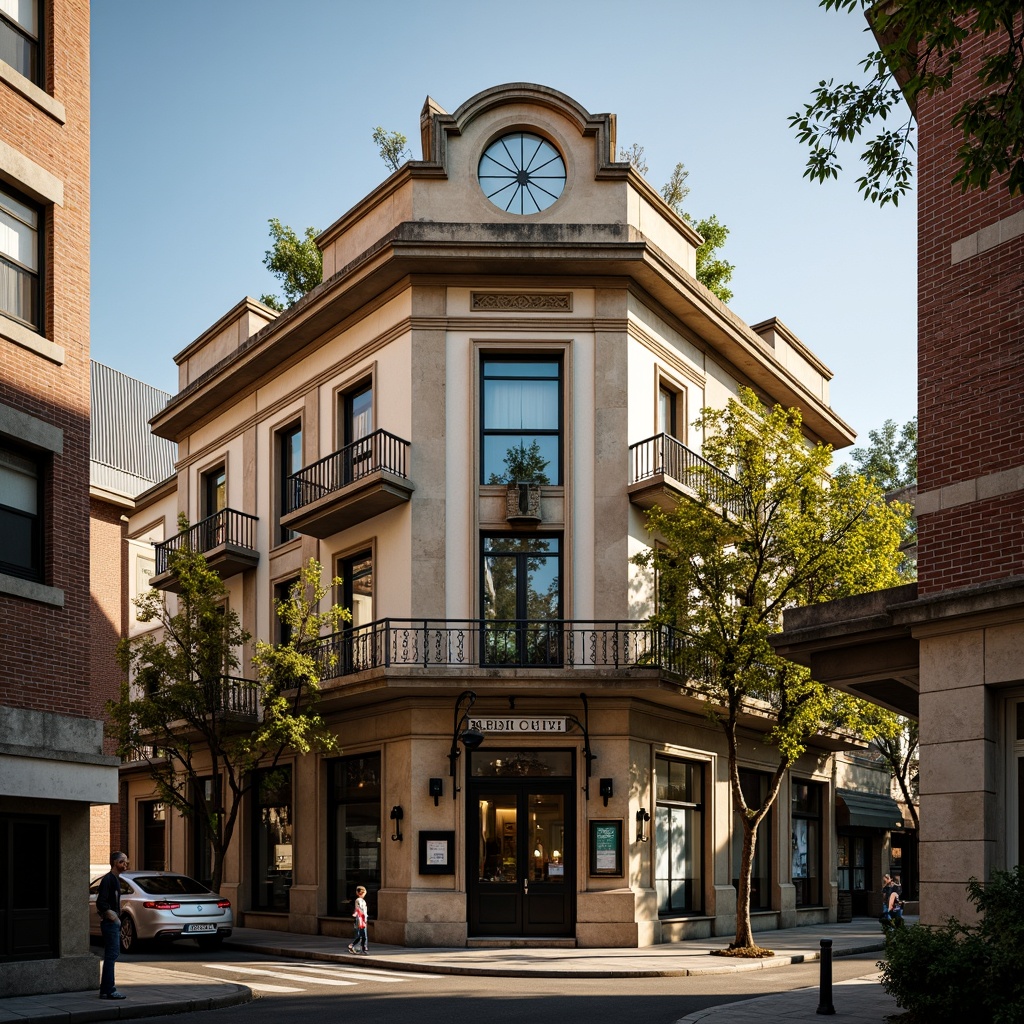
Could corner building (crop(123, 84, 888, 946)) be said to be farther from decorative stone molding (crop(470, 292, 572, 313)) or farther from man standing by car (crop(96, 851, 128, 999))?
man standing by car (crop(96, 851, 128, 999))

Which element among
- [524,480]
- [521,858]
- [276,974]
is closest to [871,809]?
[521,858]

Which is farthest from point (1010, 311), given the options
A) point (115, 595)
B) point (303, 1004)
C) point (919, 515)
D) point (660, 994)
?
point (115, 595)

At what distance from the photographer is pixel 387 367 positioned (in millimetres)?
26062

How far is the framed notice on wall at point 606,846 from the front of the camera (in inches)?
931

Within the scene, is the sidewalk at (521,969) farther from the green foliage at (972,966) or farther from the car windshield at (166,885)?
the green foliage at (972,966)

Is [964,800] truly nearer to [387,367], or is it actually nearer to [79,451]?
[79,451]

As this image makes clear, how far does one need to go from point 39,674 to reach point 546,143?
14763mm

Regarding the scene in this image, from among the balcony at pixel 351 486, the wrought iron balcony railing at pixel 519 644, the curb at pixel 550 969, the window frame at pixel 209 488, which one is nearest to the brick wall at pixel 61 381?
the curb at pixel 550 969

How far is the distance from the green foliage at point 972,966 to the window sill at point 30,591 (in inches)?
431

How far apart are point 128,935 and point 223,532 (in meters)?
10.8

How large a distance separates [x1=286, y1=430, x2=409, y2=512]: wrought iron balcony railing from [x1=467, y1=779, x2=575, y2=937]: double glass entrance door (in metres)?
6.21

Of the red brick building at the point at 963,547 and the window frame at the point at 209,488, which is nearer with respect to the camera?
the red brick building at the point at 963,547

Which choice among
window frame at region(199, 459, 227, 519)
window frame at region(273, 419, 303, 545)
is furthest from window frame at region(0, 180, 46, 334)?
window frame at region(199, 459, 227, 519)

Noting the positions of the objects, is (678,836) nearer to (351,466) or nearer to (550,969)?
(550,969)
